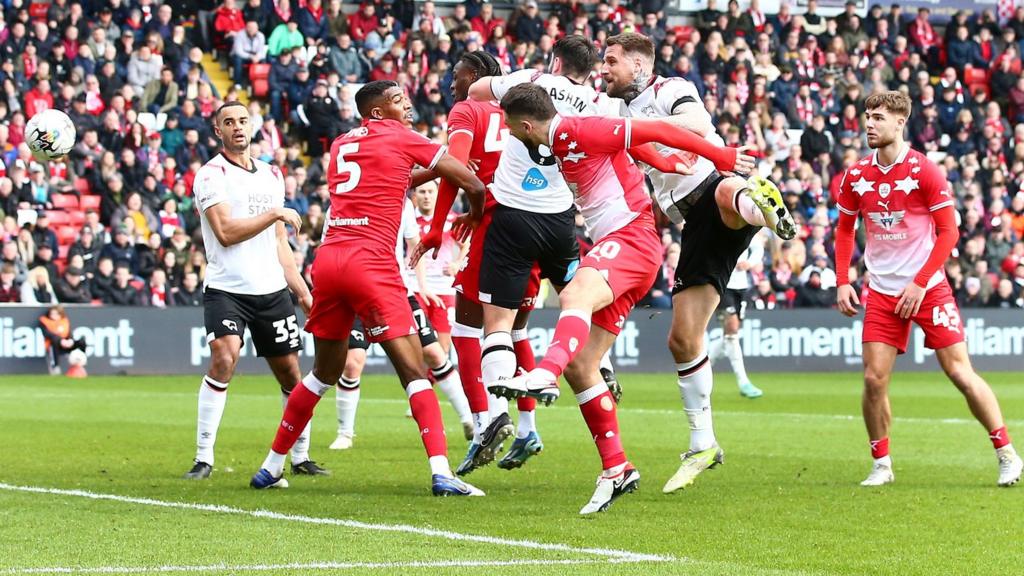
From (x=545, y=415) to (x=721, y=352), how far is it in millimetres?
5461

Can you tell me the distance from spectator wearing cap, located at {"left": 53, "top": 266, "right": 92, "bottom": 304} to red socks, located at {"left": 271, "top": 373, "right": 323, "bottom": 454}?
14614 millimetres

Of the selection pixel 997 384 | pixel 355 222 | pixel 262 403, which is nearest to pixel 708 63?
pixel 997 384

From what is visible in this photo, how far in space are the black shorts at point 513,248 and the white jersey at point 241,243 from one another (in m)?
1.62

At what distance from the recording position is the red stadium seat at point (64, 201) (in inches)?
971

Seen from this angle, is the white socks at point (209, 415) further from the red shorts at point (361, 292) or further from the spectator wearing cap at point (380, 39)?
the spectator wearing cap at point (380, 39)

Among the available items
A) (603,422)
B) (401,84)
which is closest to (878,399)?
(603,422)

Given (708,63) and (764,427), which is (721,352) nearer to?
(764,427)

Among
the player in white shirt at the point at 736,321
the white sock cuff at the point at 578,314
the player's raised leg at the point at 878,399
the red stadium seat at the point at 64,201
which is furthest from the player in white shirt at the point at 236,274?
the red stadium seat at the point at 64,201

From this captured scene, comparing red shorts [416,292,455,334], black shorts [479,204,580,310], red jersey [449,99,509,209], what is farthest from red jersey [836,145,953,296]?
red shorts [416,292,455,334]

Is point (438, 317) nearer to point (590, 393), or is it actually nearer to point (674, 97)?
point (674, 97)

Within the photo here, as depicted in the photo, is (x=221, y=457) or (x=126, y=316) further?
(x=126, y=316)

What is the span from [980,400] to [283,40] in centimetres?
2030

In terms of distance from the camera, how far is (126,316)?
2305cm

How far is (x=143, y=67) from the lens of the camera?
2644cm
